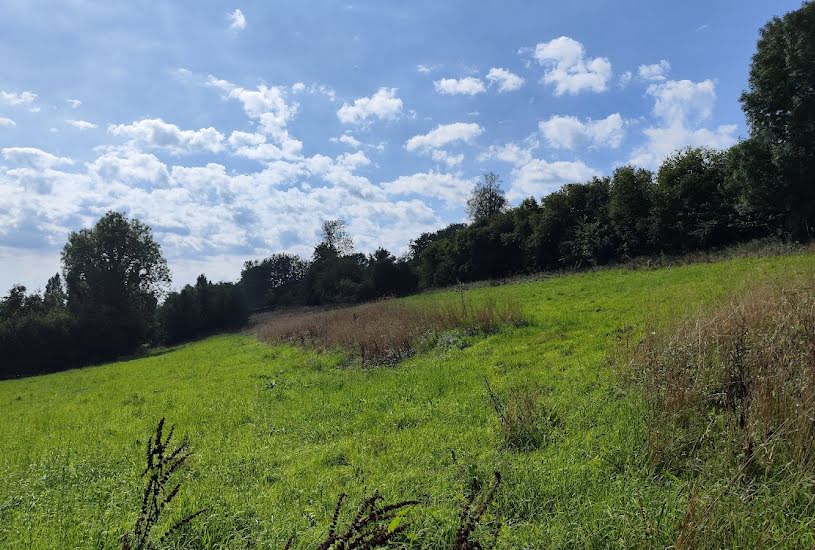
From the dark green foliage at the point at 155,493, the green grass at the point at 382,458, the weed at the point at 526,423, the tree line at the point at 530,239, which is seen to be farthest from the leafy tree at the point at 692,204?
the dark green foliage at the point at 155,493

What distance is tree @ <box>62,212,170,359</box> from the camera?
47.2 meters

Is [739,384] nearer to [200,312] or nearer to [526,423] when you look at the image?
[526,423]

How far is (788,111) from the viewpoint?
2483cm

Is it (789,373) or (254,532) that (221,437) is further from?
(789,373)

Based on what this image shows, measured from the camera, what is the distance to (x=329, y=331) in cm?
2011

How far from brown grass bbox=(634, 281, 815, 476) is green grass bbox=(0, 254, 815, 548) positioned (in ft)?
1.31

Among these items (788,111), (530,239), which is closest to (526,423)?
(788,111)

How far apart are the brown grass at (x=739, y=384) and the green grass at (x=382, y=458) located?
40cm

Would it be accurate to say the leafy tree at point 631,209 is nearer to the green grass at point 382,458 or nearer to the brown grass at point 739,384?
the green grass at point 382,458

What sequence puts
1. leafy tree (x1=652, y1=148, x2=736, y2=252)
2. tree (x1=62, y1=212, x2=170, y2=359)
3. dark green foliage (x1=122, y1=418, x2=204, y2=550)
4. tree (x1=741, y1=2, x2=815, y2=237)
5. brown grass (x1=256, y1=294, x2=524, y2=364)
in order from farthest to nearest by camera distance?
tree (x1=62, y1=212, x2=170, y2=359)
leafy tree (x1=652, y1=148, x2=736, y2=252)
tree (x1=741, y1=2, x2=815, y2=237)
brown grass (x1=256, y1=294, x2=524, y2=364)
dark green foliage (x1=122, y1=418, x2=204, y2=550)

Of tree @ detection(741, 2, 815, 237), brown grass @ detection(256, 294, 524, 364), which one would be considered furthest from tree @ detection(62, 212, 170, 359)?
tree @ detection(741, 2, 815, 237)

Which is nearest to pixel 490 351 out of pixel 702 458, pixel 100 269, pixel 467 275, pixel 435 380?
pixel 435 380

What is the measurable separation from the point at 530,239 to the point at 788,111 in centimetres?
1994

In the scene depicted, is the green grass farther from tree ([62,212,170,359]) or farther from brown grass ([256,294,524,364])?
tree ([62,212,170,359])
